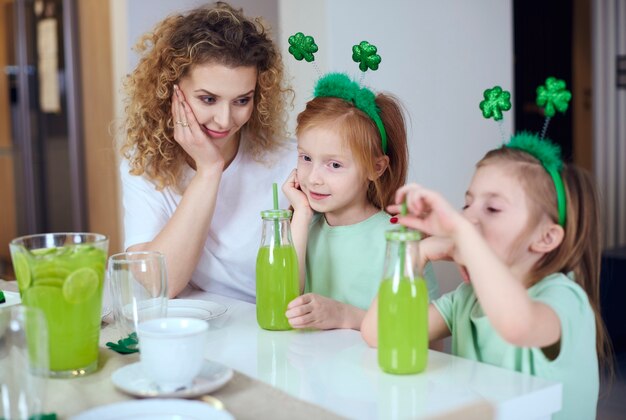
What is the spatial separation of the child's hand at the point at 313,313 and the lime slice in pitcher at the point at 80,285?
14.1 inches

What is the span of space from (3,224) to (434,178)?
2778 mm

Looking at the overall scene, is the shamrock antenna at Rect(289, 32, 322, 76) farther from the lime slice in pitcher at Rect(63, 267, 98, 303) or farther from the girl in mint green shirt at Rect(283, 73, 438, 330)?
the lime slice in pitcher at Rect(63, 267, 98, 303)

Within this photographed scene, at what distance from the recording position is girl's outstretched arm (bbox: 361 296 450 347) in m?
1.31

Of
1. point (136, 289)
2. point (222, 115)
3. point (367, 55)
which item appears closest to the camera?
point (136, 289)

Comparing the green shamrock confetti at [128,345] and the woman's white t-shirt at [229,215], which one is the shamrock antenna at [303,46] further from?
the green shamrock confetti at [128,345]

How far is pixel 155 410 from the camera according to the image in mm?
991

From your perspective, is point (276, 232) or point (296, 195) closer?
point (276, 232)

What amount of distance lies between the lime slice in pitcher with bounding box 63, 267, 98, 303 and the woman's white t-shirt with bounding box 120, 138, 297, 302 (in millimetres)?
765

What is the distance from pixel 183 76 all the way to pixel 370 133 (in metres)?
0.49

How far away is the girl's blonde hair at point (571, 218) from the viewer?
1.30m

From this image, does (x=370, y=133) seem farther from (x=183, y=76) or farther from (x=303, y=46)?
(x=183, y=76)

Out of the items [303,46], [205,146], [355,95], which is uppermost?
[303,46]

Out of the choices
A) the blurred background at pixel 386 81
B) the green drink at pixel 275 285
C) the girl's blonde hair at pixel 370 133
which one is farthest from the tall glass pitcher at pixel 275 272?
the blurred background at pixel 386 81

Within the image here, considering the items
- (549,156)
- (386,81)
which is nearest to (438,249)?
(549,156)
